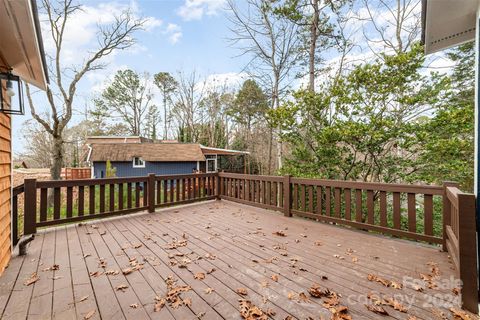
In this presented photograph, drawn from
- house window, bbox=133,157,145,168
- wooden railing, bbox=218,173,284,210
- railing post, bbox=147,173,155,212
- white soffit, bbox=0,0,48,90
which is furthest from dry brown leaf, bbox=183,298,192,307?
house window, bbox=133,157,145,168

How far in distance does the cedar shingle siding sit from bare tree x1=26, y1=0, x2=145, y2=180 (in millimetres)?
6095

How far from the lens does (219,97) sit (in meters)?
20.5

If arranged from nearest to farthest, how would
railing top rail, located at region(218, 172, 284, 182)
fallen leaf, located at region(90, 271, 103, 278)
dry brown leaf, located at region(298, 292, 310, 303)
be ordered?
dry brown leaf, located at region(298, 292, 310, 303) < fallen leaf, located at region(90, 271, 103, 278) < railing top rail, located at region(218, 172, 284, 182)

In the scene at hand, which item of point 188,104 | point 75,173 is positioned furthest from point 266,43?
point 75,173

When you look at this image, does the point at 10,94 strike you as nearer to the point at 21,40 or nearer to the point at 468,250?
the point at 21,40

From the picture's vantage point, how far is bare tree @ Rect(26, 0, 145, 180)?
8836mm

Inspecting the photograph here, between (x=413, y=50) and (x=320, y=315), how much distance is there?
549 centimetres

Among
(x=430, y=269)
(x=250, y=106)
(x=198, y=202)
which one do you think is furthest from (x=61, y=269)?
(x=250, y=106)

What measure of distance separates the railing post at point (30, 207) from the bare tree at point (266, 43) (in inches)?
290

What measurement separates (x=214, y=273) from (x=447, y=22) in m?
3.78

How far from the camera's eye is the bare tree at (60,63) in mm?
8836

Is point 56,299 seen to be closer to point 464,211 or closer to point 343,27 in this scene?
point 464,211

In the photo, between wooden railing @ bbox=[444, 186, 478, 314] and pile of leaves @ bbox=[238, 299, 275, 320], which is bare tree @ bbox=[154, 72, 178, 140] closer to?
pile of leaves @ bbox=[238, 299, 275, 320]

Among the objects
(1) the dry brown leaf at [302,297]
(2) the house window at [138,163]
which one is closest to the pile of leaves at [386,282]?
(1) the dry brown leaf at [302,297]
